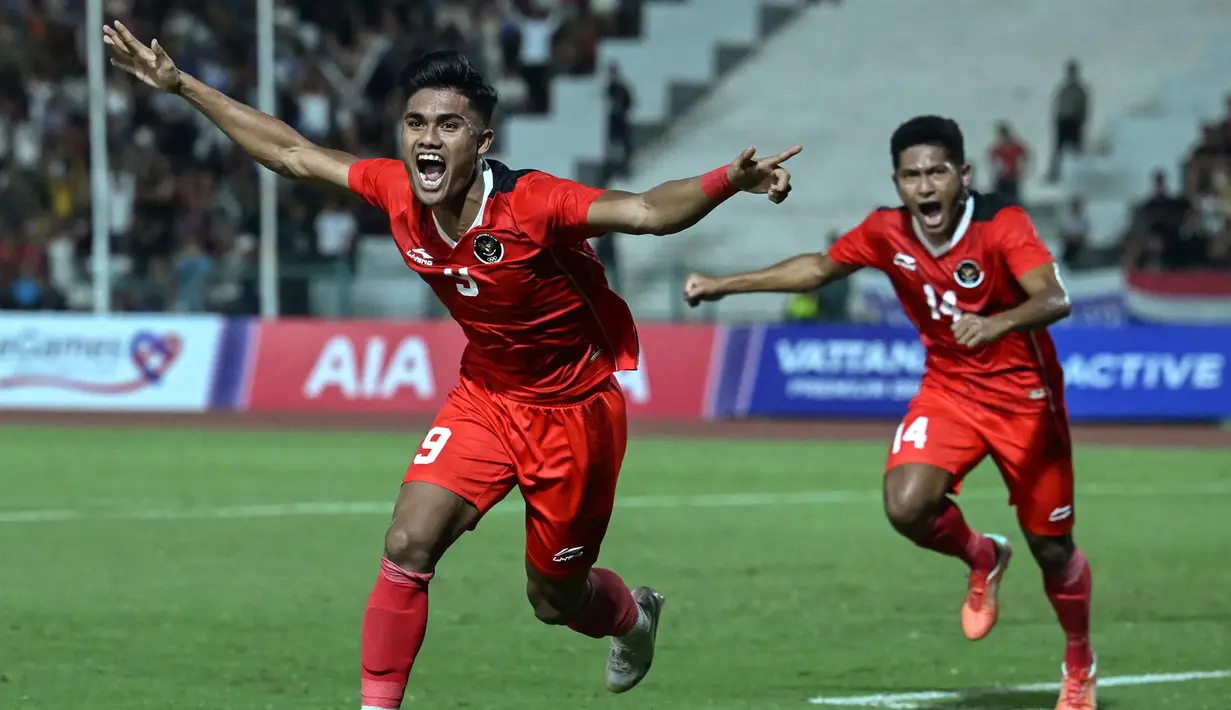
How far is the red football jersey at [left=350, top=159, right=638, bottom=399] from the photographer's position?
6734mm

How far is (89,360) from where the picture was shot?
2573 cm

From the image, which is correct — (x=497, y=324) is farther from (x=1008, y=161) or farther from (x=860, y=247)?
(x=1008, y=161)

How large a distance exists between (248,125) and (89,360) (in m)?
18.9

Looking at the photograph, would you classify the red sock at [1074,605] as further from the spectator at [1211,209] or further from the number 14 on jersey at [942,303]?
the spectator at [1211,209]

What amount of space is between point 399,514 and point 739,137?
2639cm

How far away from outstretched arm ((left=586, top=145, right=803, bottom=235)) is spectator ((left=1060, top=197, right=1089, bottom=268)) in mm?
20798

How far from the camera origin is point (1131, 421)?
76.3 feet

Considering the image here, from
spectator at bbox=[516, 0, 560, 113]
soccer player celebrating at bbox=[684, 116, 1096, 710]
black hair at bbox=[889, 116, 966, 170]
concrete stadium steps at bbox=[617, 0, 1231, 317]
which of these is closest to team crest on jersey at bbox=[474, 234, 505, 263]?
soccer player celebrating at bbox=[684, 116, 1096, 710]

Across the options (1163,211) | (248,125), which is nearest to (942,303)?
(248,125)

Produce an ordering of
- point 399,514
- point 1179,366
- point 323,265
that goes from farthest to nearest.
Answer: point 323,265 < point 1179,366 < point 399,514

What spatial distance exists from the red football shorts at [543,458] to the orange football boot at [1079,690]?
1907 mm

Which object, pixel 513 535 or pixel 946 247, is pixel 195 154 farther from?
pixel 946 247

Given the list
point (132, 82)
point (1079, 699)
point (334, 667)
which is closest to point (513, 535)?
point (334, 667)

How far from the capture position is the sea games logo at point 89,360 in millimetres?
25672
